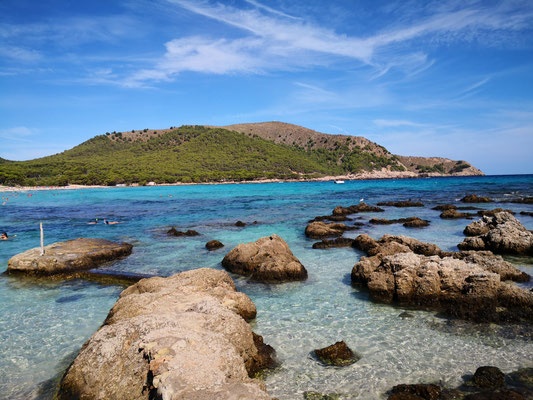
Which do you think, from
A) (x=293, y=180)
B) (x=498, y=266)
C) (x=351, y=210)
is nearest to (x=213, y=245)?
(x=498, y=266)

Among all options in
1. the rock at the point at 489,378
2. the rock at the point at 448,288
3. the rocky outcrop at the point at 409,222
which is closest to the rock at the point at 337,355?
the rock at the point at 489,378

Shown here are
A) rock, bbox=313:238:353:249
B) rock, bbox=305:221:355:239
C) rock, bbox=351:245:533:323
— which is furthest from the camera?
rock, bbox=305:221:355:239

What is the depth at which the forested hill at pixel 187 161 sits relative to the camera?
4577 inches

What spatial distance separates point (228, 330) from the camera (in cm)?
679

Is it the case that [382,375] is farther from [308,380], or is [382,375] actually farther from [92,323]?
[92,323]

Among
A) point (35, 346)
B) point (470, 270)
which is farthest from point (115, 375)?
point (470, 270)

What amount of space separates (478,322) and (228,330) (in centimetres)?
670

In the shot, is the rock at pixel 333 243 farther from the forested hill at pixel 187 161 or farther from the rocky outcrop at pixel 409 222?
the forested hill at pixel 187 161

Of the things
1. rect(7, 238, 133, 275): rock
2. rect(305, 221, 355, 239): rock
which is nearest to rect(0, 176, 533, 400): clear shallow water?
rect(7, 238, 133, 275): rock

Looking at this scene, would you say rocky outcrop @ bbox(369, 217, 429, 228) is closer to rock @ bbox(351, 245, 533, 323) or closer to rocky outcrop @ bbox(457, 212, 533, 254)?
rocky outcrop @ bbox(457, 212, 533, 254)

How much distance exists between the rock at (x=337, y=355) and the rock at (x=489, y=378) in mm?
2235

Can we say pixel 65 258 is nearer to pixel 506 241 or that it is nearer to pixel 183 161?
pixel 506 241

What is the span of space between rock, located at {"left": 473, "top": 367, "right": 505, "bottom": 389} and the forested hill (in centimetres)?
12211

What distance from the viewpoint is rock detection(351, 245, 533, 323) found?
30.0 feet
